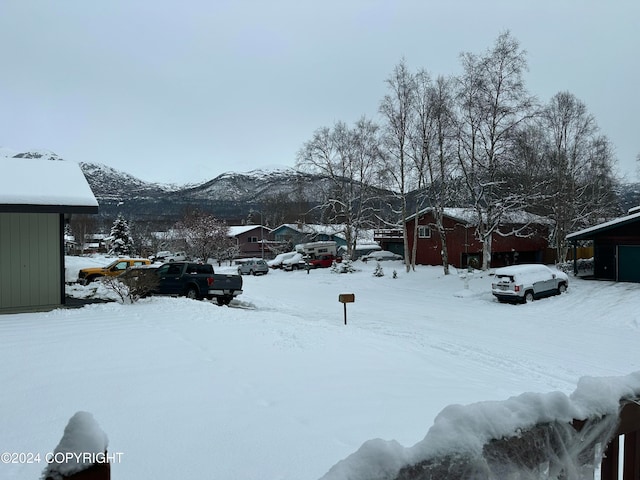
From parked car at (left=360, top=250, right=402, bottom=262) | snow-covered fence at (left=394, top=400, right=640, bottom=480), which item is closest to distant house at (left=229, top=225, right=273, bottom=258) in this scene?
parked car at (left=360, top=250, right=402, bottom=262)

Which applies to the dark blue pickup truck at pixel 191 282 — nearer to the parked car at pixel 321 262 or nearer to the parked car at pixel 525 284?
the parked car at pixel 525 284

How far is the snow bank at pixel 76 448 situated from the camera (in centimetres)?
112

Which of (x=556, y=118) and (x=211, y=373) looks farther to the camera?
(x=556, y=118)

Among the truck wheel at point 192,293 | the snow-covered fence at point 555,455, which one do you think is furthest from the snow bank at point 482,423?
the truck wheel at point 192,293

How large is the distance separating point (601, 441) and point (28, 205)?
41.4ft

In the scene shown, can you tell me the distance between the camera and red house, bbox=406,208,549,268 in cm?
3559

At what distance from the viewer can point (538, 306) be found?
18891 millimetres

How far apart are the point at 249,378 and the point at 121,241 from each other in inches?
2534

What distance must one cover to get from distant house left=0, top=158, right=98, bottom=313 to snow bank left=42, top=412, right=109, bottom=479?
11846mm

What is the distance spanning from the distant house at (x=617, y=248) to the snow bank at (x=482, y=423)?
2409 centimetres

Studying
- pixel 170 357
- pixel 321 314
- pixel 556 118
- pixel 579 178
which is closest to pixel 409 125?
pixel 556 118

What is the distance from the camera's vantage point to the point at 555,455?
1706mm

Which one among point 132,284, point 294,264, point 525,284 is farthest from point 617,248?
point 294,264

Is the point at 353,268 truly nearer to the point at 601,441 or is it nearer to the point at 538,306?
the point at 538,306
